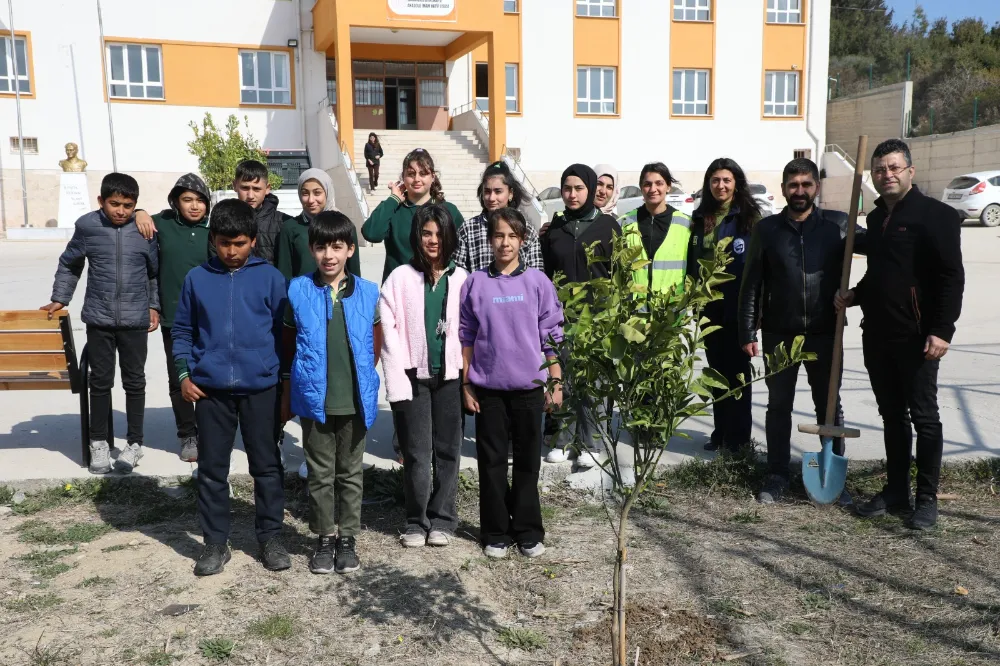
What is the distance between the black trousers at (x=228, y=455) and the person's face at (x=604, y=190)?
263 centimetres

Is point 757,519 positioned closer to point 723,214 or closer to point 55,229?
point 723,214

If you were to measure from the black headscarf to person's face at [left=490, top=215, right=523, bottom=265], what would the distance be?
0.86 metres

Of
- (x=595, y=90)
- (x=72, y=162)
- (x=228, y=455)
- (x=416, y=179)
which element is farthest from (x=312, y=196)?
(x=595, y=90)

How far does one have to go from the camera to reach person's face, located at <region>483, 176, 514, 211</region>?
4.95m

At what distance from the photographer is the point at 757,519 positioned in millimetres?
4723

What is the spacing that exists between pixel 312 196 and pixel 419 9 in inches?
901

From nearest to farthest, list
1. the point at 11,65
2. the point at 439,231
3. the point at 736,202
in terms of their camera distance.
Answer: the point at 439,231 < the point at 736,202 < the point at 11,65

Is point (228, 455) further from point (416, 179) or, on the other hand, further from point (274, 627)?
point (416, 179)

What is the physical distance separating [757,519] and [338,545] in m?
2.29

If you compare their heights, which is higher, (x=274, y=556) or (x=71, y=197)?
(x=71, y=197)

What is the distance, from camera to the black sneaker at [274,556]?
4.12 meters

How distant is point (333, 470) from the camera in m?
4.23

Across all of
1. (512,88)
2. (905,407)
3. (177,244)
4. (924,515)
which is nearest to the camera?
(924,515)

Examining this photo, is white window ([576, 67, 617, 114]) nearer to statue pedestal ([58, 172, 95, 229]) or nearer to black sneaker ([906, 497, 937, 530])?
statue pedestal ([58, 172, 95, 229])
